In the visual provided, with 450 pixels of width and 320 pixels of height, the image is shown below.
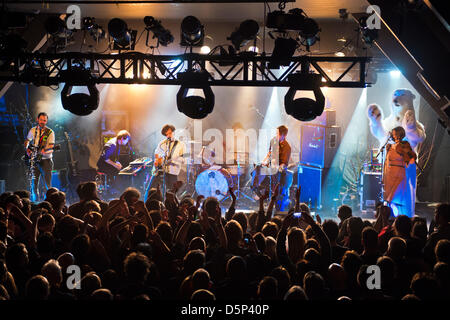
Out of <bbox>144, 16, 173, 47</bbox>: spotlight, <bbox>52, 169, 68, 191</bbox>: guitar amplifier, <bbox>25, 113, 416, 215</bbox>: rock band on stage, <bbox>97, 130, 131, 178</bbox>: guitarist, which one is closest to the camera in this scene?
<bbox>144, 16, 173, 47</bbox>: spotlight

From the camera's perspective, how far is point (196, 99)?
6461 millimetres

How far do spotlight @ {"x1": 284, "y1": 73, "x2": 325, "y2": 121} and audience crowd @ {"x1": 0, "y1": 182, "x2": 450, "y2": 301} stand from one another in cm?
194

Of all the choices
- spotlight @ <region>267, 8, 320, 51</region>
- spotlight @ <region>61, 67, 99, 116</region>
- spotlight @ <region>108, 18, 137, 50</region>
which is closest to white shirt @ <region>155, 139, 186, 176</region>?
spotlight @ <region>108, 18, 137, 50</region>

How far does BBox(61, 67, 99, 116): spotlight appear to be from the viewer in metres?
6.70

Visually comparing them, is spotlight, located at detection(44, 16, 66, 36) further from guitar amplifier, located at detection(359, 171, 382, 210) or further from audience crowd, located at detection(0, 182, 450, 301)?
guitar amplifier, located at detection(359, 171, 382, 210)

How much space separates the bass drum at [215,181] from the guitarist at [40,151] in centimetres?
326

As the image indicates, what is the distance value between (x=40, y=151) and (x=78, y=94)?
355 cm

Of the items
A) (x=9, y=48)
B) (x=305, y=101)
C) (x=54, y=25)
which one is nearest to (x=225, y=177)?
(x=305, y=101)

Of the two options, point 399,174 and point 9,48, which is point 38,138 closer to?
point 9,48

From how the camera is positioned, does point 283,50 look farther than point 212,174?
No

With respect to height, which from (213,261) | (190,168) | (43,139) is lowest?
(213,261)

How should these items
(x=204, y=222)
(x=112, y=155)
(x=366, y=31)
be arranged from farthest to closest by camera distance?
1. (x=112, y=155)
2. (x=366, y=31)
3. (x=204, y=222)
